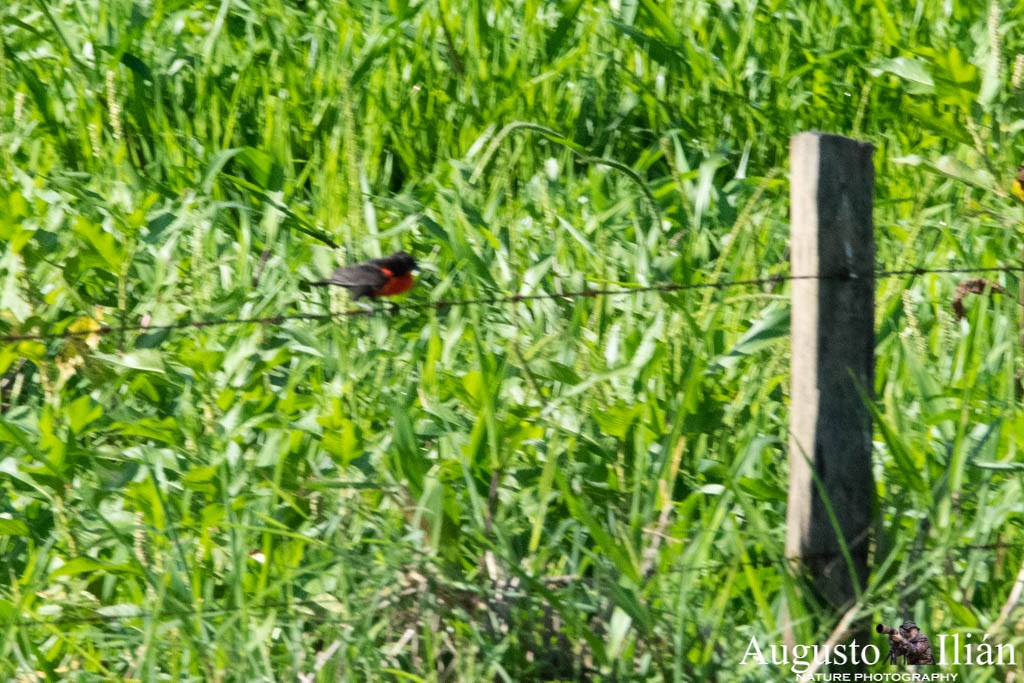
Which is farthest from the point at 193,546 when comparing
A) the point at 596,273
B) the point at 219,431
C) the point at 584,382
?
the point at 596,273

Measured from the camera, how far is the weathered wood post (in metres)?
2.41

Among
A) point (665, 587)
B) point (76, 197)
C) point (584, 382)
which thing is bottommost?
point (665, 587)

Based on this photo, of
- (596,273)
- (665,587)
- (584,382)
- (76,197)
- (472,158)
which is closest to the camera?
(665,587)

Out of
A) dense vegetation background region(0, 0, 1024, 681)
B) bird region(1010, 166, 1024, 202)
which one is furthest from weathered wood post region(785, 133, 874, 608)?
bird region(1010, 166, 1024, 202)

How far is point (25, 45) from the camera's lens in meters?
5.16

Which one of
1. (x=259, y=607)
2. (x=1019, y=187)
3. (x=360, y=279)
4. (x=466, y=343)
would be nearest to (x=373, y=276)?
(x=360, y=279)

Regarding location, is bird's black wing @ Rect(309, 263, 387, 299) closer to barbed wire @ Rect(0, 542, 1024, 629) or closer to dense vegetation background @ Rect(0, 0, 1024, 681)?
dense vegetation background @ Rect(0, 0, 1024, 681)

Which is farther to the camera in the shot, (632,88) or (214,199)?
(632,88)

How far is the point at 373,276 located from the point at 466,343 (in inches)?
17.6

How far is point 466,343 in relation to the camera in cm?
371

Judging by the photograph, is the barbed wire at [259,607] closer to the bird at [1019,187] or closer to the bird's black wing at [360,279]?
the bird's black wing at [360,279]

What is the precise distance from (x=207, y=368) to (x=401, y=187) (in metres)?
1.95

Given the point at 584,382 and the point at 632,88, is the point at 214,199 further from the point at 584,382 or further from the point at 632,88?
Result: the point at 584,382

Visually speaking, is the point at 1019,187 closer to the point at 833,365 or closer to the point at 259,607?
the point at 833,365
